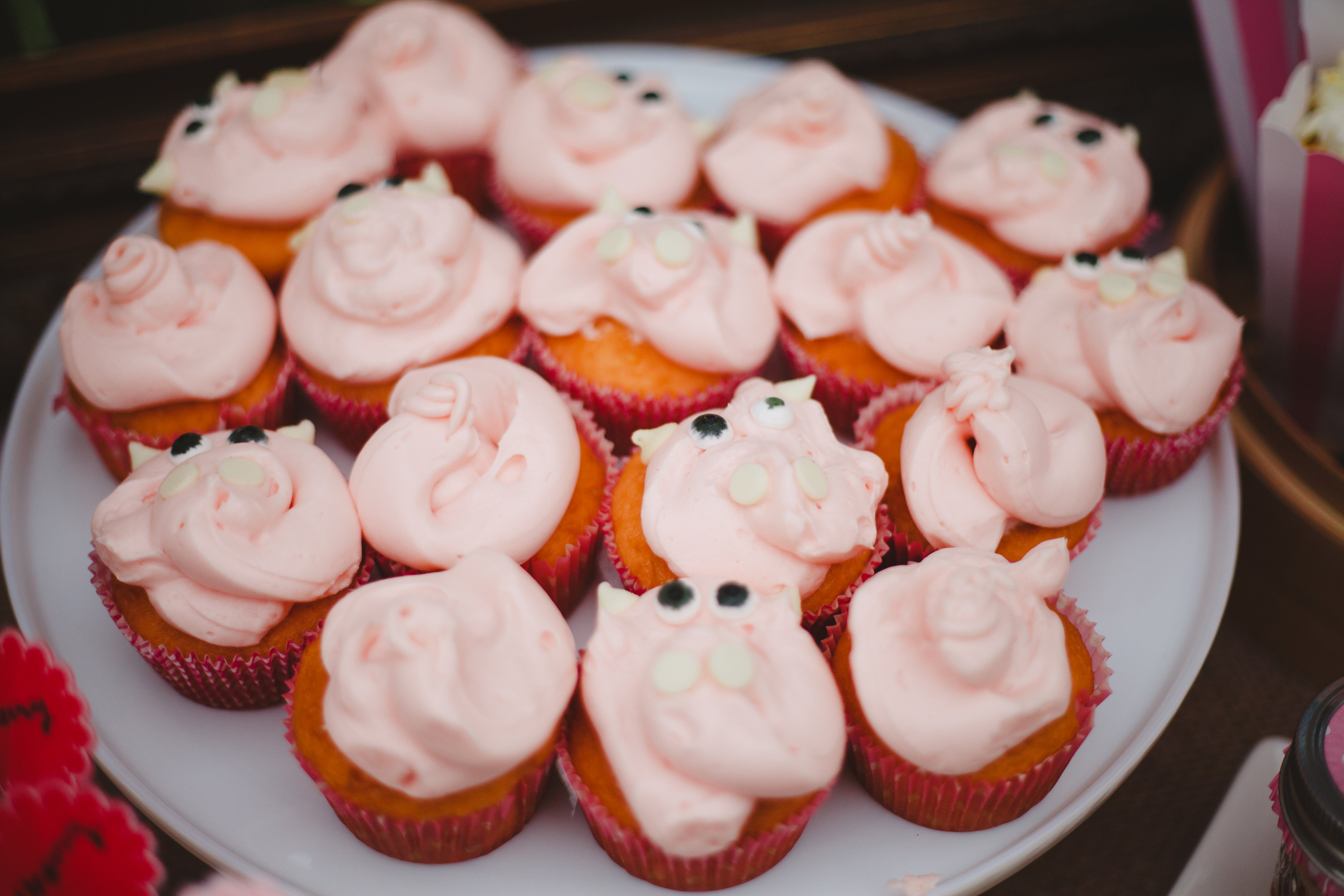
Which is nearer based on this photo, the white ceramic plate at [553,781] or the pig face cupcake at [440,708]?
the pig face cupcake at [440,708]

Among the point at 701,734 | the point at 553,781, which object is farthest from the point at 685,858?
the point at 553,781

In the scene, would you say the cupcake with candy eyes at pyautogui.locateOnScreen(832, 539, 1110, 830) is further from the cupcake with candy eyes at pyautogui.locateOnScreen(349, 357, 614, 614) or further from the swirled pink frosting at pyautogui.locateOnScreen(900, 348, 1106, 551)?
the cupcake with candy eyes at pyautogui.locateOnScreen(349, 357, 614, 614)

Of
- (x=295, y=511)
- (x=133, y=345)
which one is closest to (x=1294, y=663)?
(x=295, y=511)

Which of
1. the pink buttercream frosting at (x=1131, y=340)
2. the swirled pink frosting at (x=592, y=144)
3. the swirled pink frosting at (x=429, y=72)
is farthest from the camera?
the swirled pink frosting at (x=429, y=72)

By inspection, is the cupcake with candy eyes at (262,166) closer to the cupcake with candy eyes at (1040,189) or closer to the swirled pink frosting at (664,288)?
the swirled pink frosting at (664,288)

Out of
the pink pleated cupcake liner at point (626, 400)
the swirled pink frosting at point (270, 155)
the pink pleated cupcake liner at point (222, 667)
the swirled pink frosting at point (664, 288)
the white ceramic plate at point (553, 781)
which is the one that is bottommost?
the white ceramic plate at point (553, 781)

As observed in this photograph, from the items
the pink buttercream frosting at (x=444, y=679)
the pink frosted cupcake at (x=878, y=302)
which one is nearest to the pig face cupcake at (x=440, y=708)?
the pink buttercream frosting at (x=444, y=679)

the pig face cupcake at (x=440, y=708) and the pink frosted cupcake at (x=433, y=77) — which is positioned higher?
the pink frosted cupcake at (x=433, y=77)

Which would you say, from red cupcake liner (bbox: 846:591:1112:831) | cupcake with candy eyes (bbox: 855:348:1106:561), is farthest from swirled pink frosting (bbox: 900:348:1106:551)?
red cupcake liner (bbox: 846:591:1112:831)
